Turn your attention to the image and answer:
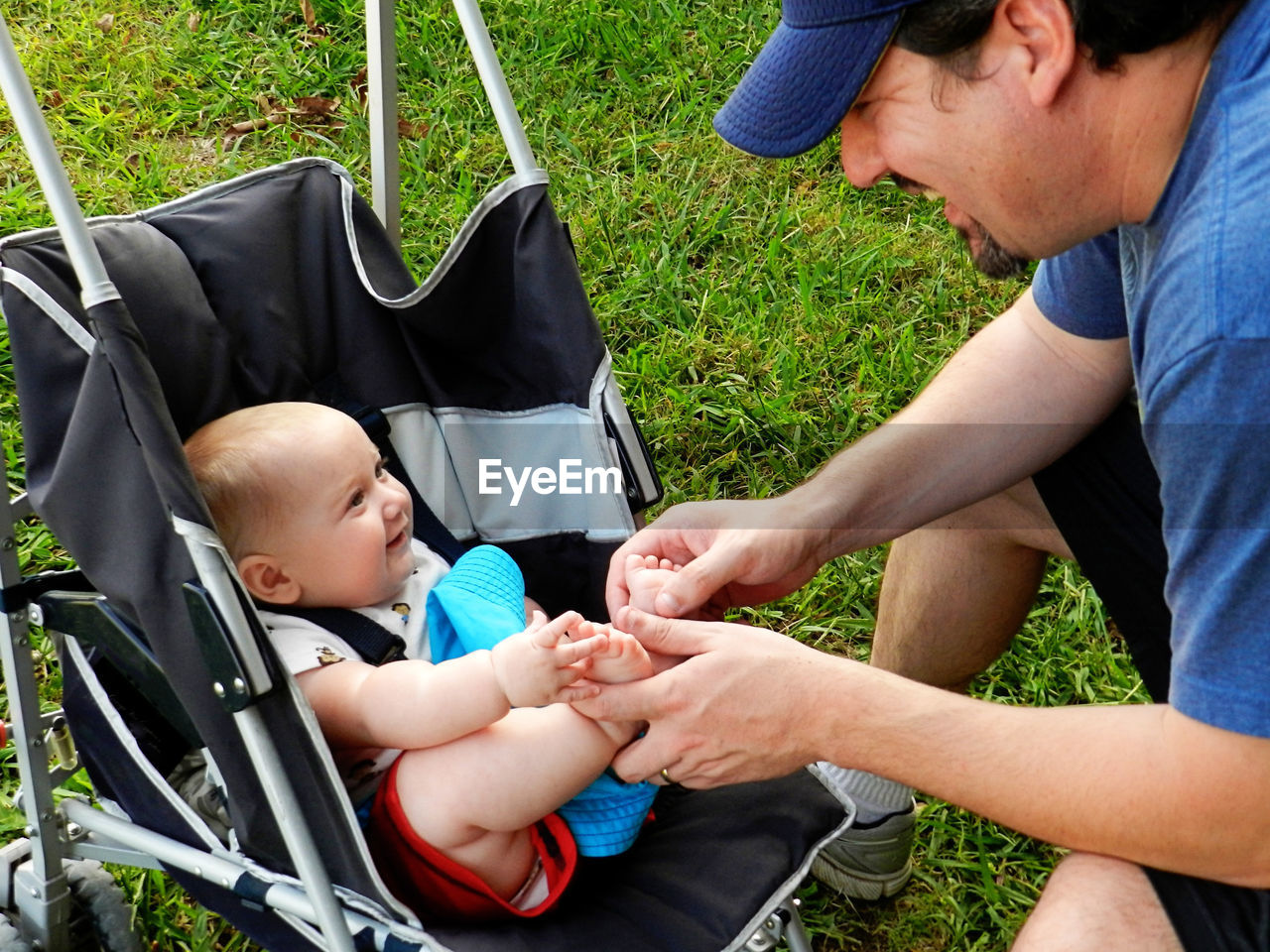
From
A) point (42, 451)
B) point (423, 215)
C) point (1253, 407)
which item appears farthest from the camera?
point (423, 215)

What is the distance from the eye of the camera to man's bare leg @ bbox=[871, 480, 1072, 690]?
2232 millimetres

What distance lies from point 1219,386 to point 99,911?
176cm

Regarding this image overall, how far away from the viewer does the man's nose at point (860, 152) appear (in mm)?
1686

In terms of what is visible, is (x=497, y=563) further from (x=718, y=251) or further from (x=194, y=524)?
(x=718, y=251)

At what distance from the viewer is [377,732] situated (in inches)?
72.3

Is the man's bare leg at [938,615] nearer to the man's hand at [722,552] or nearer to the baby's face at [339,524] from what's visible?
the man's hand at [722,552]

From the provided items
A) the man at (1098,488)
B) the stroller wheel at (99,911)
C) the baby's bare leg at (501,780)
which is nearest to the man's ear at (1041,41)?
the man at (1098,488)

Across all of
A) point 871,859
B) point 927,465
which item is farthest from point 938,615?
point 871,859

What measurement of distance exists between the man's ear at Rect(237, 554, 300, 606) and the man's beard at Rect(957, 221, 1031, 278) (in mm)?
1036

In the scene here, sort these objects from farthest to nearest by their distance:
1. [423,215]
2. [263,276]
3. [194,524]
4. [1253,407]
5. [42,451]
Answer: [423,215]
[263,276]
[42,451]
[194,524]
[1253,407]

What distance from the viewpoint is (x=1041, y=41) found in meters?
1.46

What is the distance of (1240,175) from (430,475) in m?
1.33

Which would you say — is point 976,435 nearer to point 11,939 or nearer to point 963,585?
point 963,585

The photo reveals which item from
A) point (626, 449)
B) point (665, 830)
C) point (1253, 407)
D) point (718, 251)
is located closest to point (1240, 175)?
point (1253, 407)
